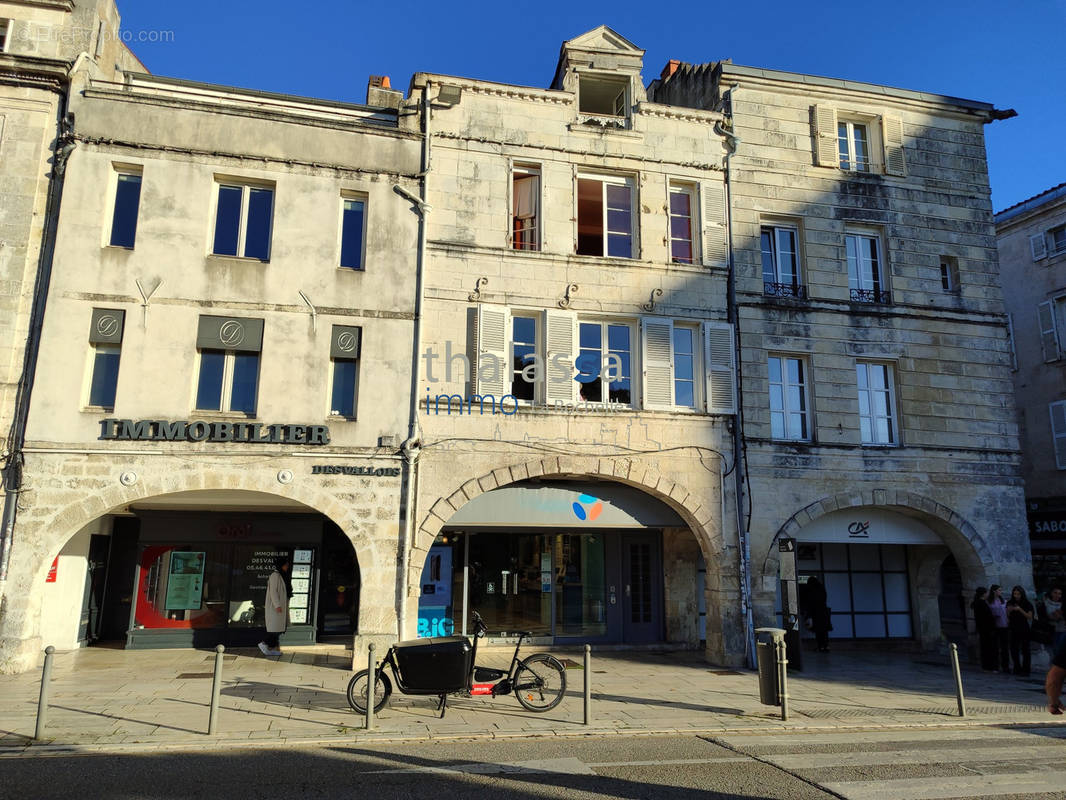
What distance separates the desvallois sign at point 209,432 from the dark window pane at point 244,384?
1.62 ft

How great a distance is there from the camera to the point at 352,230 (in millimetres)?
14180

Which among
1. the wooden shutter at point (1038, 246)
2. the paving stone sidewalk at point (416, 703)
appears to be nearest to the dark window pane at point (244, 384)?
the paving stone sidewalk at point (416, 703)

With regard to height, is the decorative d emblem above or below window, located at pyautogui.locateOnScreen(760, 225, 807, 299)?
below

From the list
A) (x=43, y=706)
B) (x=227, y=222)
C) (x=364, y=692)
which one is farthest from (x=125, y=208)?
(x=364, y=692)

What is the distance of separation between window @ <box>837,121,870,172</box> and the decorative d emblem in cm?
1330

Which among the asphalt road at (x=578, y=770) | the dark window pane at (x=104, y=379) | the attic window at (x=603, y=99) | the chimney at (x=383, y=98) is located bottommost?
the asphalt road at (x=578, y=770)

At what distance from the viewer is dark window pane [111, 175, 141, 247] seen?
13.2 metres

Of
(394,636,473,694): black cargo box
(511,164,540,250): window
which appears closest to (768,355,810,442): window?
(511,164,540,250): window

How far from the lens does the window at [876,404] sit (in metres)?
15.8

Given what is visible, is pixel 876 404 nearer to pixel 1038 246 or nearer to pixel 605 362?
pixel 605 362

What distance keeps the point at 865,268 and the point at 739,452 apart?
17.8 feet

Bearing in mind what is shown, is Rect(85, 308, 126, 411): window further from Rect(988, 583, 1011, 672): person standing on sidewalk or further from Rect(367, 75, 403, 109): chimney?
Rect(988, 583, 1011, 672): person standing on sidewalk

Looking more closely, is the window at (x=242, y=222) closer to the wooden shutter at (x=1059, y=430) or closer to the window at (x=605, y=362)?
the window at (x=605, y=362)

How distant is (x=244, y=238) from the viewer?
13656 millimetres
